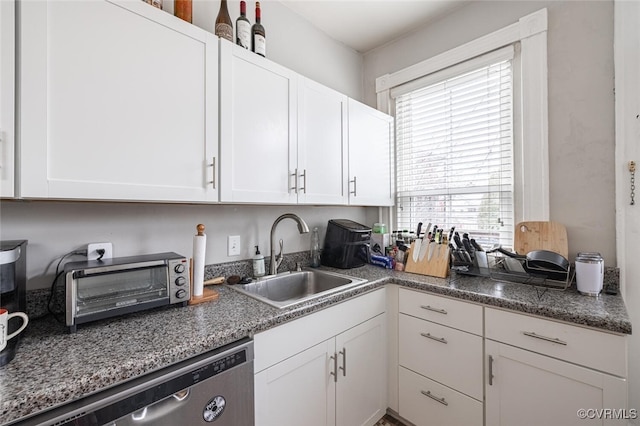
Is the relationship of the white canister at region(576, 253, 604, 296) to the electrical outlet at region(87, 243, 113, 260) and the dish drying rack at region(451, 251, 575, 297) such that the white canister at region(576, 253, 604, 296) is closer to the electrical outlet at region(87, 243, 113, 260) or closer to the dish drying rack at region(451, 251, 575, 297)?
the dish drying rack at region(451, 251, 575, 297)

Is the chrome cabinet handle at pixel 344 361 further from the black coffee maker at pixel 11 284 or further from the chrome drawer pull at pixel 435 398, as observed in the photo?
the black coffee maker at pixel 11 284

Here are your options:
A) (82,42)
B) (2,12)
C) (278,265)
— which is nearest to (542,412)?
(278,265)

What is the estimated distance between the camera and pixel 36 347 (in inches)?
32.3

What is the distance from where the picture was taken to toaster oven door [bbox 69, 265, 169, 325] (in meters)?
0.93

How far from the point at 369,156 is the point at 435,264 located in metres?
0.88

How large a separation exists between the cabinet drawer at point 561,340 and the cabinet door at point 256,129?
116cm

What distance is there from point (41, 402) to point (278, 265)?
1.21 m

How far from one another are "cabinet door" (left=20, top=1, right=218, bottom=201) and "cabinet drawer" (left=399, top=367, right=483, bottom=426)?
147 cm

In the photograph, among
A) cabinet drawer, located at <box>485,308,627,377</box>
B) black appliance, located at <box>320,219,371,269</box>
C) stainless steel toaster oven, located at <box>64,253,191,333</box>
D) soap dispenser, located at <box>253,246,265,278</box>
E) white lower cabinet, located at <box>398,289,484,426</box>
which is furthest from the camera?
black appliance, located at <box>320,219,371,269</box>

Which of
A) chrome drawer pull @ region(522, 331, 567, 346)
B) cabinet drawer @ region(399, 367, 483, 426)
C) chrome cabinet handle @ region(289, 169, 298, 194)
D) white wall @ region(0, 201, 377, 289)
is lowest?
cabinet drawer @ region(399, 367, 483, 426)

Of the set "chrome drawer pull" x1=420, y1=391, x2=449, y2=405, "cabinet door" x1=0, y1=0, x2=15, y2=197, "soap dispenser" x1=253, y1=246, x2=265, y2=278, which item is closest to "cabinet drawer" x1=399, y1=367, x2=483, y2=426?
"chrome drawer pull" x1=420, y1=391, x2=449, y2=405

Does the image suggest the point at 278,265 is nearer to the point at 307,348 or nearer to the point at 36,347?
the point at 307,348

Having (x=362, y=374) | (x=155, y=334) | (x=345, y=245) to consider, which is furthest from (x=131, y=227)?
(x=362, y=374)

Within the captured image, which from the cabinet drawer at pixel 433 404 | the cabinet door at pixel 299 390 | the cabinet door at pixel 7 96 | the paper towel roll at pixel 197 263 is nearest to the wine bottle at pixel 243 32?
the cabinet door at pixel 7 96
